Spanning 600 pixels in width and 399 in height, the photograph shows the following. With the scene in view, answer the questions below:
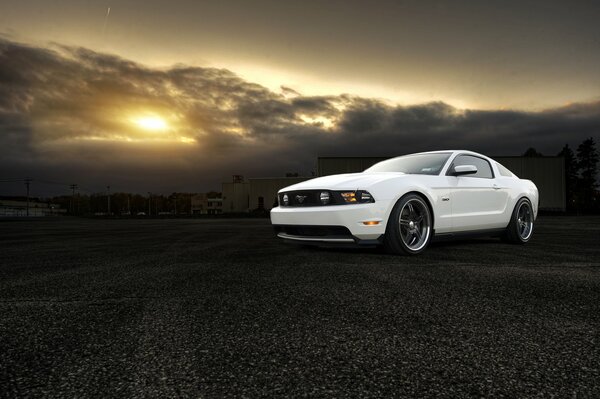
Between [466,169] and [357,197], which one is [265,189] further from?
[357,197]

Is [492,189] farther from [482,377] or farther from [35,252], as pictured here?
[35,252]

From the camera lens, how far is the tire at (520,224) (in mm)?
7152

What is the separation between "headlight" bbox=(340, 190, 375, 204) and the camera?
5312 millimetres

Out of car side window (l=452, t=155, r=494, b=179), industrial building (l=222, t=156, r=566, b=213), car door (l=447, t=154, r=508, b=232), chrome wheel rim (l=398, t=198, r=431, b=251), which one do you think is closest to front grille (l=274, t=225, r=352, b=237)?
chrome wheel rim (l=398, t=198, r=431, b=251)

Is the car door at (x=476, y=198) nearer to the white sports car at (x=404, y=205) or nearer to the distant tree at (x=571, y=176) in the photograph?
the white sports car at (x=404, y=205)

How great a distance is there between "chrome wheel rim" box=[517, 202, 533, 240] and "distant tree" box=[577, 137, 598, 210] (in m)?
81.7

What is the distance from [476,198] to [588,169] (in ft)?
280

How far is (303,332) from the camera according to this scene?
2203 millimetres

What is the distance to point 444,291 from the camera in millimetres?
3268

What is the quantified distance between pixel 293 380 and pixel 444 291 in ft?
6.70

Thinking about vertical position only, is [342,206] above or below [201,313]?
above

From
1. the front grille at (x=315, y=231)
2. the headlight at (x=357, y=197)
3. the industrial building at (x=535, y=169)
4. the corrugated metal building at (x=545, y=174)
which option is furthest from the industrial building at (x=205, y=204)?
the headlight at (x=357, y=197)

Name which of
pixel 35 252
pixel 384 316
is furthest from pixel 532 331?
pixel 35 252

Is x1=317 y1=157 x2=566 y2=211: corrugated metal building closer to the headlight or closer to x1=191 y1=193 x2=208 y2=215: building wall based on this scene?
the headlight
